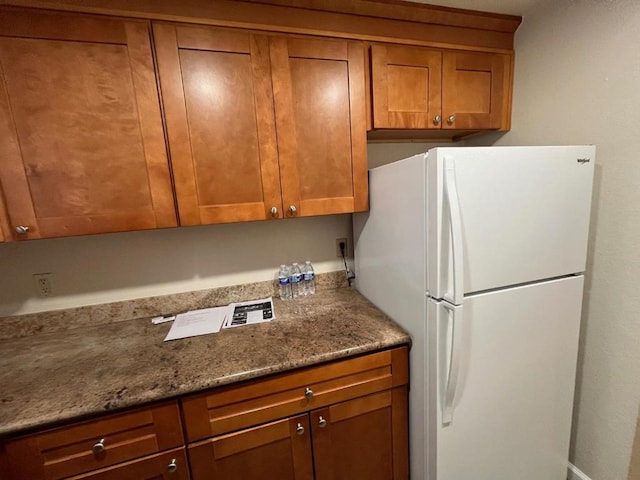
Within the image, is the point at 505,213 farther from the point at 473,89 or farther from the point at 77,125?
the point at 77,125

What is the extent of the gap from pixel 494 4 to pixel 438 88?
43cm

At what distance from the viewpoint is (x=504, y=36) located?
4.88ft

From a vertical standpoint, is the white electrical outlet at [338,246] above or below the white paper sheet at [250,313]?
above

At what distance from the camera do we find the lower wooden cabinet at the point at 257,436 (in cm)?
92

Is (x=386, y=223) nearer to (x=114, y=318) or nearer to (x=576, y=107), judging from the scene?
(x=576, y=107)

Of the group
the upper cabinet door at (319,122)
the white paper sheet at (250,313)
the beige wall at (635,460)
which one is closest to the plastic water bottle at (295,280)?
the white paper sheet at (250,313)

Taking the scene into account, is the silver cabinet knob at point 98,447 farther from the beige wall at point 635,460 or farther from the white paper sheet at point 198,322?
the beige wall at point 635,460

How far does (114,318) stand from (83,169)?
31.1 inches

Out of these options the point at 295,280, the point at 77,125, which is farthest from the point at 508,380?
the point at 77,125

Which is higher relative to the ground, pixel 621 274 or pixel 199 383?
pixel 621 274

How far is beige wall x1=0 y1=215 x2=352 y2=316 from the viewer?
138 centimetres

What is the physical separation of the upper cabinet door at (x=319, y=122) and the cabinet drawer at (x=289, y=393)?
0.68 m

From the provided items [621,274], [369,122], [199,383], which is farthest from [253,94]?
[621,274]

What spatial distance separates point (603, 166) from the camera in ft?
3.98
